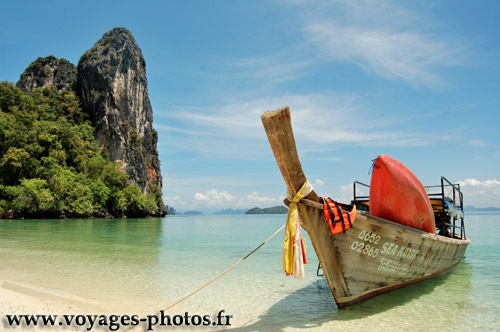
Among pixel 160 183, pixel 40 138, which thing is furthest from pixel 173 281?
pixel 160 183

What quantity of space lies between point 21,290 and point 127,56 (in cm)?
6430

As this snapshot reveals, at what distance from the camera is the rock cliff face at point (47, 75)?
218 ft

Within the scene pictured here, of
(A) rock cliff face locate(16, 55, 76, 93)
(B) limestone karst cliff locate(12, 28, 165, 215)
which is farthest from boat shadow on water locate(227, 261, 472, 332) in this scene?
(A) rock cliff face locate(16, 55, 76, 93)

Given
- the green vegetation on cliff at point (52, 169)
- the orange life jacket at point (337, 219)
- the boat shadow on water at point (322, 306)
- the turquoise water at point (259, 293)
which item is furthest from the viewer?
the green vegetation on cliff at point (52, 169)

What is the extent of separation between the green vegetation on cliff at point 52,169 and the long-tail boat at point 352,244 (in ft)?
134

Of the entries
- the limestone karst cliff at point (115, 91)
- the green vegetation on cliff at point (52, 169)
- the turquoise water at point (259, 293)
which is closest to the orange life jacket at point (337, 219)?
the turquoise water at point (259, 293)

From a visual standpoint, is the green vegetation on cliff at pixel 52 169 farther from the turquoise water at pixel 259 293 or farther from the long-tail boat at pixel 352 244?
the long-tail boat at pixel 352 244

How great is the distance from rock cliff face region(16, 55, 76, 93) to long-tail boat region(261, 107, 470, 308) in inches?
2865

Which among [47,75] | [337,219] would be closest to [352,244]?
[337,219]

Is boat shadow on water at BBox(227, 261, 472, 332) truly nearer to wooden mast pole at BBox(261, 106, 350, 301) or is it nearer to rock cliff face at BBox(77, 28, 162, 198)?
wooden mast pole at BBox(261, 106, 350, 301)

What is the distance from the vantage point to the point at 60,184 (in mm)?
40531

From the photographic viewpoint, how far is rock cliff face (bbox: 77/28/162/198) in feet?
193

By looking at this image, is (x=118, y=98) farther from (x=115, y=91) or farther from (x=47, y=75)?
(x=47, y=75)

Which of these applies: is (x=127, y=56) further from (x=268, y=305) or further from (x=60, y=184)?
(x=268, y=305)
